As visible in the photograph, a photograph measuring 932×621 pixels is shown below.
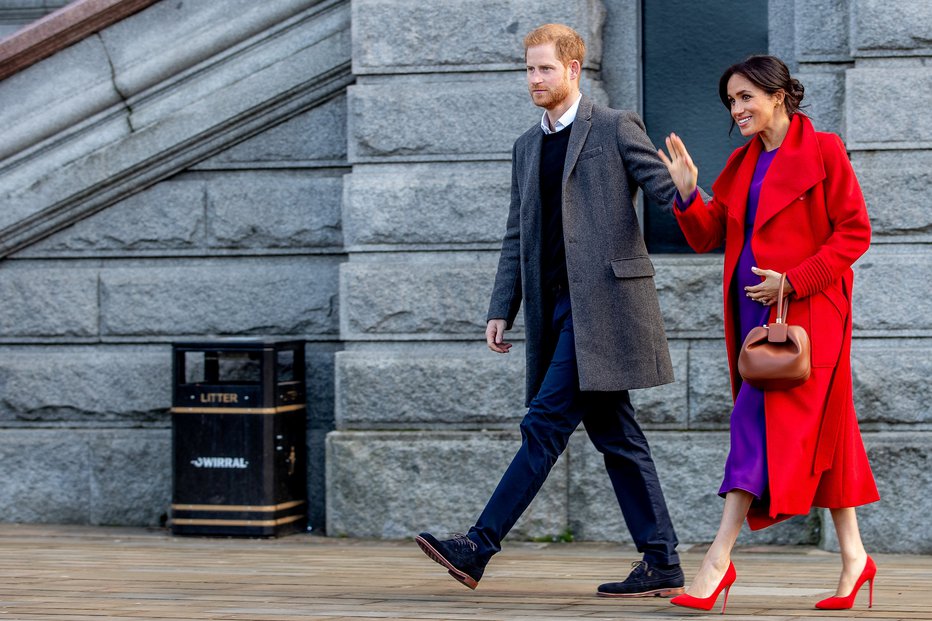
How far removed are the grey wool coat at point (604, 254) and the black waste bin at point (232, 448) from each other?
2.35 metres

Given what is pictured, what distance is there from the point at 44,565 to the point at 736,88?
368cm

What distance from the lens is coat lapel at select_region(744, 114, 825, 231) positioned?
5.11 metres

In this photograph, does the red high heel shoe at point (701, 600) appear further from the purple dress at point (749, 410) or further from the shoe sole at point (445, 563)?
the shoe sole at point (445, 563)

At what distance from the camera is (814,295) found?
5.11 m

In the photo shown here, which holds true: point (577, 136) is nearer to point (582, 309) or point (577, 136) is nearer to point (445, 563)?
point (582, 309)

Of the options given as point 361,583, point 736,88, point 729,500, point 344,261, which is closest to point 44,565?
point 361,583

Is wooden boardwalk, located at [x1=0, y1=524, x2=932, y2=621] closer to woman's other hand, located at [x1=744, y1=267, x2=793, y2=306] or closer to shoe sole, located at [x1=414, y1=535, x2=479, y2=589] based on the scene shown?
shoe sole, located at [x1=414, y1=535, x2=479, y2=589]

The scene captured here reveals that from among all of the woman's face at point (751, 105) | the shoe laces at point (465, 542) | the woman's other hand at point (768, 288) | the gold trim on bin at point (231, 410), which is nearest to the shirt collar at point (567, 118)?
the woman's face at point (751, 105)

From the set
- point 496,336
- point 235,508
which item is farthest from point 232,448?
point 496,336

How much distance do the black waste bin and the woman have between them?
10.2 ft

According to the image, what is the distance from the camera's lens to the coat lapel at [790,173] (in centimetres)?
511

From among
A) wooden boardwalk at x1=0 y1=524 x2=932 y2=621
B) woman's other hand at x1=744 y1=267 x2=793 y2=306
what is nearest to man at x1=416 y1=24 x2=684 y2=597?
wooden boardwalk at x1=0 y1=524 x2=932 y2=621

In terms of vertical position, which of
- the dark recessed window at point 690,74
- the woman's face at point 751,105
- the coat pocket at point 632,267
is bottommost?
the coat pocket at point 632,267

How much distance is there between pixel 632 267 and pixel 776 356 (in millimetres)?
790
